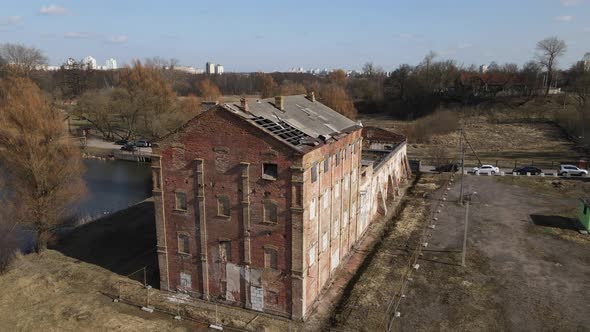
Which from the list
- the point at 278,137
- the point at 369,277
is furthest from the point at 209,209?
the point at 369,277

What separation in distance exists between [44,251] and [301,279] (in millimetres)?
20449

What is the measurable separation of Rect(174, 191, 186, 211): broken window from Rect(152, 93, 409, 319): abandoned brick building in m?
0.06

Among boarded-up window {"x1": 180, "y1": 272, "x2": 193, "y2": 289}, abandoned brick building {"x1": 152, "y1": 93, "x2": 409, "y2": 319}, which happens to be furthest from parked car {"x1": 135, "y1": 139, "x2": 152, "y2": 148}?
boarded-up window {"x1": 180, "y1": 272, "x2": 193, "y2": 289}

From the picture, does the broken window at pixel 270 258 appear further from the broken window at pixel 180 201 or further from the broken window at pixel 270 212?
the broken window at pixel 180 201

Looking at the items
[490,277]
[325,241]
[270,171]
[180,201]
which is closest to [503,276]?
[490,277]

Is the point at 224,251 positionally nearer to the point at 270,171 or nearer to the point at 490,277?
the point at 270,171

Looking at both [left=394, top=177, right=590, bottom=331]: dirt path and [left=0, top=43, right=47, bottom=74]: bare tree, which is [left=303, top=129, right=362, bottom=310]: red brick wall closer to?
[left=394, top=177, right=590, bottom=331]: dirt path

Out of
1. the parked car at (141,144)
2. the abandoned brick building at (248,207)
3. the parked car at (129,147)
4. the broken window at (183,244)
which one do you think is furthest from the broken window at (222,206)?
the parked car at (141,144)

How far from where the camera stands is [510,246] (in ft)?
104

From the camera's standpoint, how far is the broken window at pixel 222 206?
2253 centimetres

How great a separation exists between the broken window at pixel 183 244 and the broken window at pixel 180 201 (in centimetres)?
156

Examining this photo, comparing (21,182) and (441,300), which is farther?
(21,182)

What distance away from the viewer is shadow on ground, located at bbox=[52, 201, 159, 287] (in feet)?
92.2

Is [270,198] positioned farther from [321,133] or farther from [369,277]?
[369,277]
